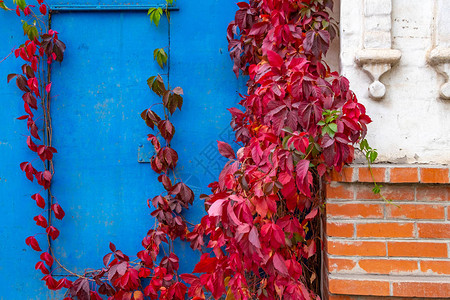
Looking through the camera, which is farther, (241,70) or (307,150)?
(241,70)

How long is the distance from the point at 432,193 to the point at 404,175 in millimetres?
162

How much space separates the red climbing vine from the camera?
143 centimetres

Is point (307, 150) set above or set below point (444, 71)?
below

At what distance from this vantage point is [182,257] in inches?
83.8

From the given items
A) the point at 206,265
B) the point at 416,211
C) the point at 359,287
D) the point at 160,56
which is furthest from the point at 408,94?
the point at 160,56

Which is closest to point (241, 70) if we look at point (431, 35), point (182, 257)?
point (431, 35)

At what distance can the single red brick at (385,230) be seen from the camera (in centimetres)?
160

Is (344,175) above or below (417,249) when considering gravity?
above

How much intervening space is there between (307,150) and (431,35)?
0.79 meters

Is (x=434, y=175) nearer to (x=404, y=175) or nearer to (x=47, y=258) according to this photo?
(x=404, y=175)

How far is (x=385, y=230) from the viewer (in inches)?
63.3

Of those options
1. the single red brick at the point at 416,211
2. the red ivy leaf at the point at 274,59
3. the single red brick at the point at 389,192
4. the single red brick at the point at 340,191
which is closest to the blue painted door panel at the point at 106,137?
the red ivy leaf at the point at 274,59

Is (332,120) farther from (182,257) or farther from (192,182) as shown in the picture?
(182,257)

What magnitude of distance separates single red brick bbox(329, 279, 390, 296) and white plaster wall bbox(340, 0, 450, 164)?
1.74ft
